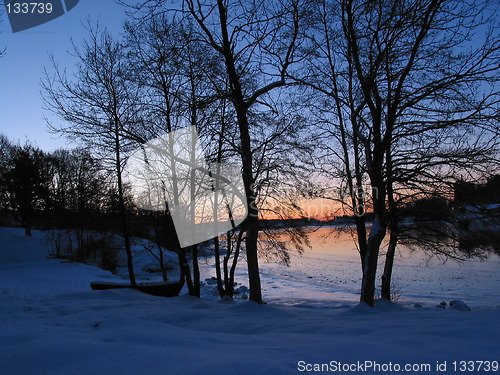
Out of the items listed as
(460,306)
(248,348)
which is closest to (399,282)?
(460,306)

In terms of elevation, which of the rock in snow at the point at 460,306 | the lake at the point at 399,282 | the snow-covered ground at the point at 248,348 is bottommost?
the lake at the point at 399,282

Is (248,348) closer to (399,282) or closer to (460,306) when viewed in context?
(460,306)

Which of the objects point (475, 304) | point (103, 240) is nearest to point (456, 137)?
point (475, 304)

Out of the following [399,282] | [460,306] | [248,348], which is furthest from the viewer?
[399,282]

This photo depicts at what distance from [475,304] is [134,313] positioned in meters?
13.5

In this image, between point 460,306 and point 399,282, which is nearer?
point 460,306

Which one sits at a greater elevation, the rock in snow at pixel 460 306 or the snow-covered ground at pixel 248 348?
the snow-covered ground at pixel 248 348

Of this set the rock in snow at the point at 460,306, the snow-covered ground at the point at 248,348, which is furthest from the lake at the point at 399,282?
the snow-covered ground at the point at 248,348

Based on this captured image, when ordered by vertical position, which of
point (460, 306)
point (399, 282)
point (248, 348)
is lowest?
point (399, 282)

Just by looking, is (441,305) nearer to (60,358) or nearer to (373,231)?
(373,231)

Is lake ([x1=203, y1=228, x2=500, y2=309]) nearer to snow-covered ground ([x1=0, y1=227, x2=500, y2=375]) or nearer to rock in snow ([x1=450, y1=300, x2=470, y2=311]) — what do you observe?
rock in snow ([x1=450, y1=300, x2=470, y2=311])

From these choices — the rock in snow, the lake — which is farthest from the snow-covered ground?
the rock in snow

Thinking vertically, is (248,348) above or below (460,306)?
above

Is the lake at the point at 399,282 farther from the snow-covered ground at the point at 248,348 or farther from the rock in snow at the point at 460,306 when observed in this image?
the snow-covered ground at the point at 248,348
